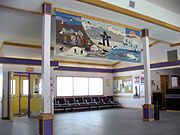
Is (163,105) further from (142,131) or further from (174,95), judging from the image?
(142,131)

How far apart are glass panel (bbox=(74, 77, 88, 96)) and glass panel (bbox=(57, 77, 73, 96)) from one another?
382mm

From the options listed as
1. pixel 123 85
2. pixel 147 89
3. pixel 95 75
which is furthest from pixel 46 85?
pixel 123 85

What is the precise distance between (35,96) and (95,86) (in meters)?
5.50

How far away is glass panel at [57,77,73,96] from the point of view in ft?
45.5

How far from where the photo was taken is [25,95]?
12.7 metres

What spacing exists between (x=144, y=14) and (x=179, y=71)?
30.5ft

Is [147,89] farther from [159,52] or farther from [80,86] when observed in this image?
[80,86]

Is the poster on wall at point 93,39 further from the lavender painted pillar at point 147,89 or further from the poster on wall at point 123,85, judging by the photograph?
the poster on wall at point 123,85

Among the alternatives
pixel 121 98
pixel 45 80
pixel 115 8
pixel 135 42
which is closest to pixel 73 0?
pixel 115 8

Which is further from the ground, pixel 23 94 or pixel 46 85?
pixel 46 85

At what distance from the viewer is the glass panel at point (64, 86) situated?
1387cm

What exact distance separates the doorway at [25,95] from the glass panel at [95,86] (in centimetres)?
467

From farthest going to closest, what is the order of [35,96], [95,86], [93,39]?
1. [95,86]
2. [35,96]
3. [93,39]

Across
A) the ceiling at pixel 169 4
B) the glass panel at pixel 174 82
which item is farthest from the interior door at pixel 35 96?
the glass panel at pixel 174 82
